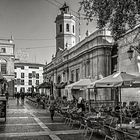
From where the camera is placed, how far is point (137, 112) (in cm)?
1352

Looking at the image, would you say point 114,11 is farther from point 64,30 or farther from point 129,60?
point 64,30

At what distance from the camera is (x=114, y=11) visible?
32.7 ft

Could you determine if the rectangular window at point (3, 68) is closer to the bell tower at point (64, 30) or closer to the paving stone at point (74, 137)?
the bell tower at point (64, 30)

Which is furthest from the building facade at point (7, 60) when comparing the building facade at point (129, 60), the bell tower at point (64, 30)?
the building facade at point (129, 60)

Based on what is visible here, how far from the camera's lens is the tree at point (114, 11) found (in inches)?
374

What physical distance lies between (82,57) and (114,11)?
63.1 feet

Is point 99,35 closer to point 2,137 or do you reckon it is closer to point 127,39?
point 127,39

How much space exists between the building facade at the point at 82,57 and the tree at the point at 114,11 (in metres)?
5.91

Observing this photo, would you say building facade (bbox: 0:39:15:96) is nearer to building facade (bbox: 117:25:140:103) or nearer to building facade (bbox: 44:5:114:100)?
building facade (bbox: 44:5:114:100)

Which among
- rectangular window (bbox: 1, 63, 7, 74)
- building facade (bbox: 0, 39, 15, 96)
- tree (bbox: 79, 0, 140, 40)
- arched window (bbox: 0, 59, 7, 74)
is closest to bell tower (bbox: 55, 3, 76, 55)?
building facade (bbox: 0, 39, 15, 96)

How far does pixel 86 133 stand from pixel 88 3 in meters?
4.87

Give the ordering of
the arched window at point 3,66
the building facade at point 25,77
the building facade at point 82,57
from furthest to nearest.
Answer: the building facade at point 25,77 → the arched window at point 3,66 → the building facade at point 82,57

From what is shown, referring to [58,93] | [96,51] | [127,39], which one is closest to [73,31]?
A: [58,93]

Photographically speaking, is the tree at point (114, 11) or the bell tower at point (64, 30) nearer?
the tree at point (114, 11)
